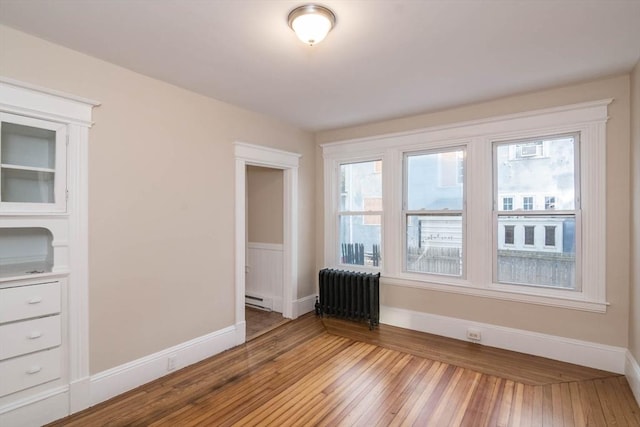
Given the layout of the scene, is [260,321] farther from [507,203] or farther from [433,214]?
[507,203]

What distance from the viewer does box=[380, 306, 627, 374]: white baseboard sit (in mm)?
2924

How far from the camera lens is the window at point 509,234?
3.43 metres

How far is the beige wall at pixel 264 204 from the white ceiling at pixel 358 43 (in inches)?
58.5

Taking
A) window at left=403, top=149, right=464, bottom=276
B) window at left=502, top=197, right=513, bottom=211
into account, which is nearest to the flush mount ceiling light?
window at left=403, top=149, right=464, bottom=276

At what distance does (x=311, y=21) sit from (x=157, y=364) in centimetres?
298

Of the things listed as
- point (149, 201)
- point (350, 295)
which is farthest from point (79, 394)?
point (350, 295)

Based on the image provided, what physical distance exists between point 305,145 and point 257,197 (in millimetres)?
1048

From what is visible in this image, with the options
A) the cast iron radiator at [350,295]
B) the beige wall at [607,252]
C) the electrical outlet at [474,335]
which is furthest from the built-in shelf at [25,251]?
the electrical outlet at [474,335]

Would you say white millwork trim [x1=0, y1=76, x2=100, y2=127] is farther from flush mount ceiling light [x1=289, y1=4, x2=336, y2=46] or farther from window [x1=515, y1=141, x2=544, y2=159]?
window [x1=515, y1=141, x2=544, y2=159]

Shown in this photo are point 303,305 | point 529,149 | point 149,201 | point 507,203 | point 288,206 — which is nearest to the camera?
point 149,201

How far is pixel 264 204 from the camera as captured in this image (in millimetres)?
4703

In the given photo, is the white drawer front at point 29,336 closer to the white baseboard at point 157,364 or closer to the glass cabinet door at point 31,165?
the white baseboard at point 157,364

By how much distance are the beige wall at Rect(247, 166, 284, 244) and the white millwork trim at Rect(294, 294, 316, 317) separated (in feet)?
2.95

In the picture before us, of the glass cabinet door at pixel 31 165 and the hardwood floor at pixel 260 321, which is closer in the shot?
the glass cabinet door at pixel 31 165
